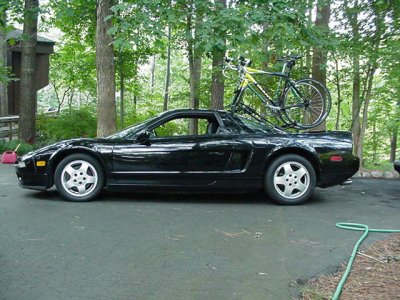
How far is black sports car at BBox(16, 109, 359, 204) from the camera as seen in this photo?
5773 mm

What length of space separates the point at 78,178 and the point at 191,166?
1.57 metres

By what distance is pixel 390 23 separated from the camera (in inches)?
382

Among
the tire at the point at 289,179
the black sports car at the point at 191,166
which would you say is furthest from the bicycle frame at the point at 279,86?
the tire at the point at 289,179

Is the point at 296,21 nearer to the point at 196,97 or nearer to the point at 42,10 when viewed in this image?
the point at 42,10

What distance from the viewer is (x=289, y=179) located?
578 cm

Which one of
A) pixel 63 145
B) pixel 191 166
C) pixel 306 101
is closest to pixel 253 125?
pixel 306 101

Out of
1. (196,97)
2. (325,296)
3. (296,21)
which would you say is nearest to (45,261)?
(325,296)

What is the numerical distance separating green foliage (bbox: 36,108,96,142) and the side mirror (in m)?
9.06

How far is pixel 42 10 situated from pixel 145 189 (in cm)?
655

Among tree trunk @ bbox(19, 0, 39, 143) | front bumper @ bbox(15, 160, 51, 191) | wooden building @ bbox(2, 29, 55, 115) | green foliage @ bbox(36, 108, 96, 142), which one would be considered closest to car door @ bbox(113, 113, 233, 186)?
front bumper @ bbox(15, 160, 51, 191)

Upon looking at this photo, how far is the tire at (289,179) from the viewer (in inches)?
227

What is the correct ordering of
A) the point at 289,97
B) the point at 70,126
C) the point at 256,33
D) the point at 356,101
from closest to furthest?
the point at 256,33 → the point at 289,97 → the point at 356,101 → the point at 70,126

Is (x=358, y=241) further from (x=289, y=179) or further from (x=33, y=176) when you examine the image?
(x=33, y=176)

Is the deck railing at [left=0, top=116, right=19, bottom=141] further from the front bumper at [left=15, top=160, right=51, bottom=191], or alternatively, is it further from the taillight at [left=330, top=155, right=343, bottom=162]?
the taillight at [left=330, top=155, right=343, bottom=162]
